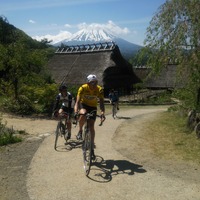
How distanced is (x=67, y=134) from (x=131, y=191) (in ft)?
13.5

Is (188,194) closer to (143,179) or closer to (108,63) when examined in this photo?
(143,179)

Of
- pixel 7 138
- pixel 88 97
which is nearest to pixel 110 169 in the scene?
pixel 88 97

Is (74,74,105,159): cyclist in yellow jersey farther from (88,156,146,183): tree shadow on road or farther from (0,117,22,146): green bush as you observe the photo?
(0,117,22,146): green bush

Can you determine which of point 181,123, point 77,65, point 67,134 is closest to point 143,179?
point 67,134

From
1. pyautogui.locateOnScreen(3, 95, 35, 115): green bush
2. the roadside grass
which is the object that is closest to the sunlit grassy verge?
the roadside grass

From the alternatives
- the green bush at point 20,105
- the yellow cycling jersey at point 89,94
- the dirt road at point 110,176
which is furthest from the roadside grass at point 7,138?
the green bush at point 20,105

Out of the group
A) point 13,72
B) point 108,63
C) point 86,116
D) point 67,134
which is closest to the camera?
point 86,116

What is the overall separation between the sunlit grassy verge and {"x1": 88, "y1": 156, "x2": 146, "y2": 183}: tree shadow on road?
155 cm

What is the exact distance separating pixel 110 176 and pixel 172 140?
4851mm

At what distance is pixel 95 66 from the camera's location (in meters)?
30.5

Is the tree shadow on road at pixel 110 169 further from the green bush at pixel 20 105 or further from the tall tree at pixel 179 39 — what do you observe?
the green bush at pixel 20 105

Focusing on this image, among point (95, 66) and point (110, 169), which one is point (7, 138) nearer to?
point (110, 169)

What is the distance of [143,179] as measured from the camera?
670 cm

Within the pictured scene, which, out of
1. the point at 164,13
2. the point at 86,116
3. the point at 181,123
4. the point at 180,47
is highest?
the point at 164,13
